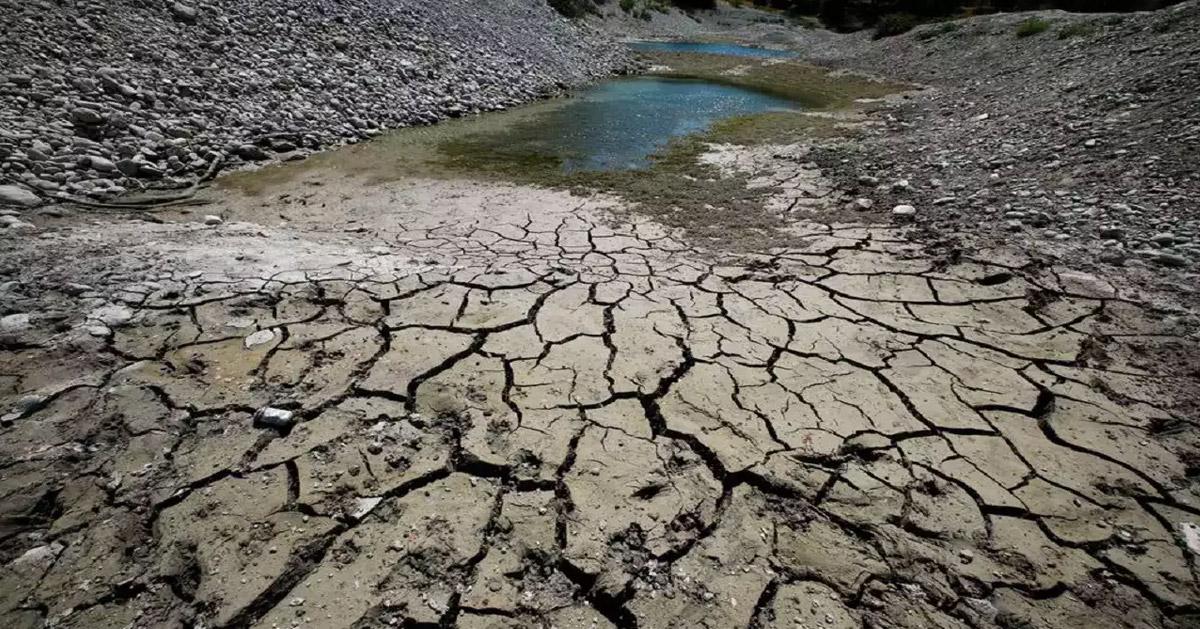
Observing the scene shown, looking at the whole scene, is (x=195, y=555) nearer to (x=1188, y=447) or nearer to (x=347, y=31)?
(x=1188, y=447)

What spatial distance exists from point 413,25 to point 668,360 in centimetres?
1020

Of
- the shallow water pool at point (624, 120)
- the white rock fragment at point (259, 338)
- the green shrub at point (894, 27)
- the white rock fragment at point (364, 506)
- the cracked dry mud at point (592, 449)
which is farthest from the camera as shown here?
the green shrub at point (894, 27)

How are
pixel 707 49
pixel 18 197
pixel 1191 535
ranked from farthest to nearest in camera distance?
pixel 707 49, pixel 18 197, pixel 1191 535

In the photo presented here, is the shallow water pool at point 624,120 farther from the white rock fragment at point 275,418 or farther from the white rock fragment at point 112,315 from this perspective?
the white rock fragment at point 275,418

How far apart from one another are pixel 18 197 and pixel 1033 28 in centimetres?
1681

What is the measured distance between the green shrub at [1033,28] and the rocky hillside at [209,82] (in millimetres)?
10612

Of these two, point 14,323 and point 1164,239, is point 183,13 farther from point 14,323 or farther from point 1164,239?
point 1164,239

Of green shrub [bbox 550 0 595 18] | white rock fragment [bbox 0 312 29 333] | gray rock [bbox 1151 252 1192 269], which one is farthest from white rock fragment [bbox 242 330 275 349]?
green shrub [bbox 550 0 595 18]

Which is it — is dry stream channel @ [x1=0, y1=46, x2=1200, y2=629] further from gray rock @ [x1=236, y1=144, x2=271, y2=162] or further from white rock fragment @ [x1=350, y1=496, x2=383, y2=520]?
gray rock @ [x1=236, y1=144, x2=271, y2=162]

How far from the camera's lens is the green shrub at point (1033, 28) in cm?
1144

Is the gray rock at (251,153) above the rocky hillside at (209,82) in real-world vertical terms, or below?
below

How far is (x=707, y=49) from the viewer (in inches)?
894

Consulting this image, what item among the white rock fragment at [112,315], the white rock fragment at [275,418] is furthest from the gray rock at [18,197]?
the white rock fragment at [275,418]

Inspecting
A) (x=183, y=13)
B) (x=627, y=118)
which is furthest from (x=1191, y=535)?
(x=183, y=13)
